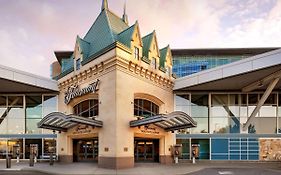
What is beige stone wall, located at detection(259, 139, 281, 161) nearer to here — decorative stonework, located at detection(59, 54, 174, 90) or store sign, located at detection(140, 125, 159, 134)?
decorative stonework, located at detection(59, 54, 174, 90)

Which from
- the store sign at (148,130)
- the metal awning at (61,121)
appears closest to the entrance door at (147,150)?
the store sign at (148,130)

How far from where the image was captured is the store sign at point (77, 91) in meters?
22.2

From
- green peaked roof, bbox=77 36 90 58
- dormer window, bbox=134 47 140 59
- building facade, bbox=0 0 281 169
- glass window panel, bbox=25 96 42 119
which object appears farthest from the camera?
glass window panel, bbox=25 96 42 119

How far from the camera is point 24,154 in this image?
26562 millimetres

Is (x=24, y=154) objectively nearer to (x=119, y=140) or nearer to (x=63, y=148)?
(x=63, y=148)

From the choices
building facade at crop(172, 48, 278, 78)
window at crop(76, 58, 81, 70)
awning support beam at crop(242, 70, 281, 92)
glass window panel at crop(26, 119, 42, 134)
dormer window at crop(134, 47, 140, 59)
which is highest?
building facade at crop(172, 48, 278, 78)

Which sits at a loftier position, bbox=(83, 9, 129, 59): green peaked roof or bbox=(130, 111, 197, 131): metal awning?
bbox=(83, 9, 129, 59): green peaked roof

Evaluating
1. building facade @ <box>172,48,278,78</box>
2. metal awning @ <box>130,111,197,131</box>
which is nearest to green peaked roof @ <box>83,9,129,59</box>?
metal awning @ <box>130,111,197,131</box>

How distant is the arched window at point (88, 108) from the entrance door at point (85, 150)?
3215 millimetres

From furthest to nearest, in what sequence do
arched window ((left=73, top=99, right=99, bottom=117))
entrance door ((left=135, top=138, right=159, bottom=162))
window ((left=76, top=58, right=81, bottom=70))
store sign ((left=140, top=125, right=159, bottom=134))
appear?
entrance door ((left=135, top=138, right=159, bottom=162))
window ((left=76, top=58, right=81, bottom=70))
arched window ((left=73, top=99, right=99, bottom=117))
store sign ((left=140, top=125, right=159, bottom=134))

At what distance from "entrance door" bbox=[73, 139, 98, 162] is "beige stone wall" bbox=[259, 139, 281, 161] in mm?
17173

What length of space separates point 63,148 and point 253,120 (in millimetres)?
20061

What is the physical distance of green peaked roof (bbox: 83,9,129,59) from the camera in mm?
23438

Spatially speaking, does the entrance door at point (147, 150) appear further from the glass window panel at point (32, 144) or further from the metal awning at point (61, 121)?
the glass window panel at point (32, 144)
